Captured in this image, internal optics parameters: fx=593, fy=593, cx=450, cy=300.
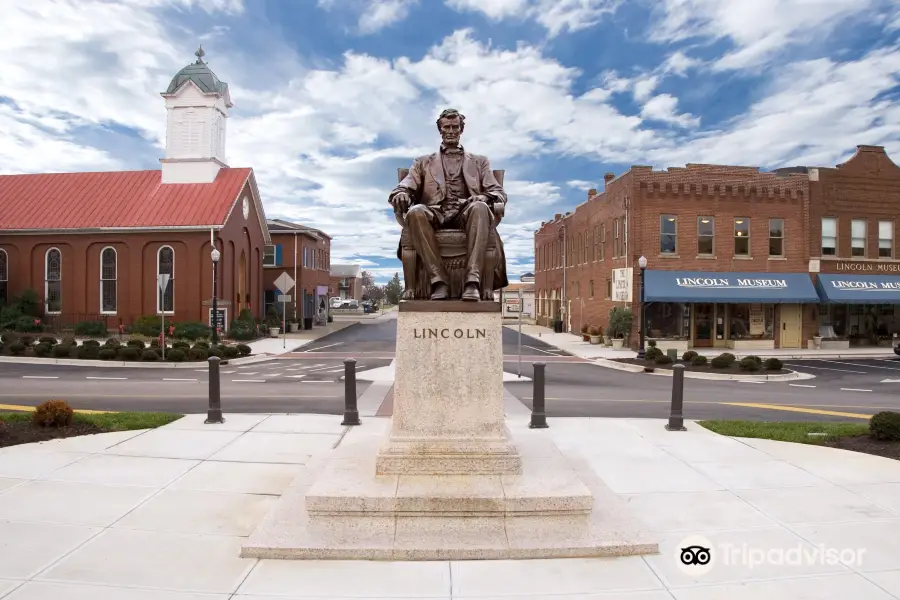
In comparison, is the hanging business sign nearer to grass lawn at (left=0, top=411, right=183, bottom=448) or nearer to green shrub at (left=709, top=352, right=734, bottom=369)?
green shrub at (left=709, top=352, right=734, bottom=369)

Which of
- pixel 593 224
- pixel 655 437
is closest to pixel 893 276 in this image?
pixel 593 224

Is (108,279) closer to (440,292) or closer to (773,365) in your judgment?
(773,365)

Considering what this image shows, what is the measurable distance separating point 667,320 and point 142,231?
2833 centimetres

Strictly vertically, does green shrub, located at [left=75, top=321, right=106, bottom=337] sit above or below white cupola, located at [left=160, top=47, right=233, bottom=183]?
below

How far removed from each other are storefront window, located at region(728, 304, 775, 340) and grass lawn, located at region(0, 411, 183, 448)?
1053 inches

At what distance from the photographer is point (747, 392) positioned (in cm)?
1584

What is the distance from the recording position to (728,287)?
2823cm

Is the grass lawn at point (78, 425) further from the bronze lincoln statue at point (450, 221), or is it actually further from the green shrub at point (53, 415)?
the bronze lincoln statue at point (450, 221)

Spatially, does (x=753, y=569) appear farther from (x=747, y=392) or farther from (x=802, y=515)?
(x=747, y=392)

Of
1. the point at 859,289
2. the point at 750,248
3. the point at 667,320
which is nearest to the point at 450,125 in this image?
the point at 667,320

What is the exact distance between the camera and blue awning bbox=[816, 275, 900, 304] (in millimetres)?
29188

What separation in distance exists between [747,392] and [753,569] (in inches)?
492

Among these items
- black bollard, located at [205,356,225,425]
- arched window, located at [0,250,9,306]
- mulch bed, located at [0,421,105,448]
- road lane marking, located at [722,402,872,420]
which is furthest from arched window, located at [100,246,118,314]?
road lane marking, located at [722,402,872,420]

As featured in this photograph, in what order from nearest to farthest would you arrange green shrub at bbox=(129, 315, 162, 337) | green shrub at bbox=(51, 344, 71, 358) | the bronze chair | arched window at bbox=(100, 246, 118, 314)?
1. the bronze chair
2. green shrub at bbox=(51, 344, 71, 358)
3. green shrub at bbox=(129, 315, 162, 337)
4. arched window at bbox=(100, 246, 118, 314)
